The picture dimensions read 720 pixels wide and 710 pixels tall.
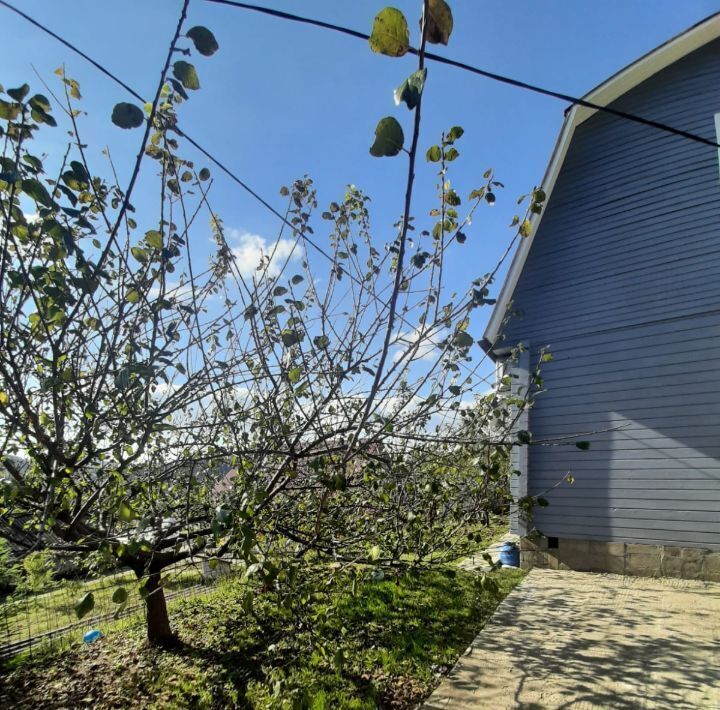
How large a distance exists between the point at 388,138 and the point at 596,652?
4541mm

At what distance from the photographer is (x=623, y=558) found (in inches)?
245

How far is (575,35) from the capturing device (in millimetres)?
3842

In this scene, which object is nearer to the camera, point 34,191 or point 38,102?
point 34,191

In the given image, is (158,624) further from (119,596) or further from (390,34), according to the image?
(390,34)

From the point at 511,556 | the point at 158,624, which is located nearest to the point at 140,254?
the point at 158,624

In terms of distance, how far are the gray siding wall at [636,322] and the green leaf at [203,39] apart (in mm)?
5875

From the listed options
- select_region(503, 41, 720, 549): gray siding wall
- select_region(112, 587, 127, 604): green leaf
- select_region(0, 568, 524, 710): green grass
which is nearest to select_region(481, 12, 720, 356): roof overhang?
select_region(503, 41, 720, 549): gray siding wall

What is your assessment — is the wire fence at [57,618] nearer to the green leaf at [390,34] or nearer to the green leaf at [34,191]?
the green leaf at [34,191]

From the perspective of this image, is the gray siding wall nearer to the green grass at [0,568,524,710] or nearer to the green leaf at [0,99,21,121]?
the green grass at [0,568,524,710]

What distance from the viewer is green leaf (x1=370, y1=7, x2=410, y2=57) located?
45.8 inches

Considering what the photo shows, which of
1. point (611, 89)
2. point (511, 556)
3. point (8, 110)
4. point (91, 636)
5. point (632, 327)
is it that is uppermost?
point (611, 89)

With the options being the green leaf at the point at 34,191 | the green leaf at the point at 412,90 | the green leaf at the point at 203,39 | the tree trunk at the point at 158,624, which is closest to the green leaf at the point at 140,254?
the green leaf at the point at 34,191

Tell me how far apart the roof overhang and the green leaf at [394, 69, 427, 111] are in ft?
17.4

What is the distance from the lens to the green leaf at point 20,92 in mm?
1631
